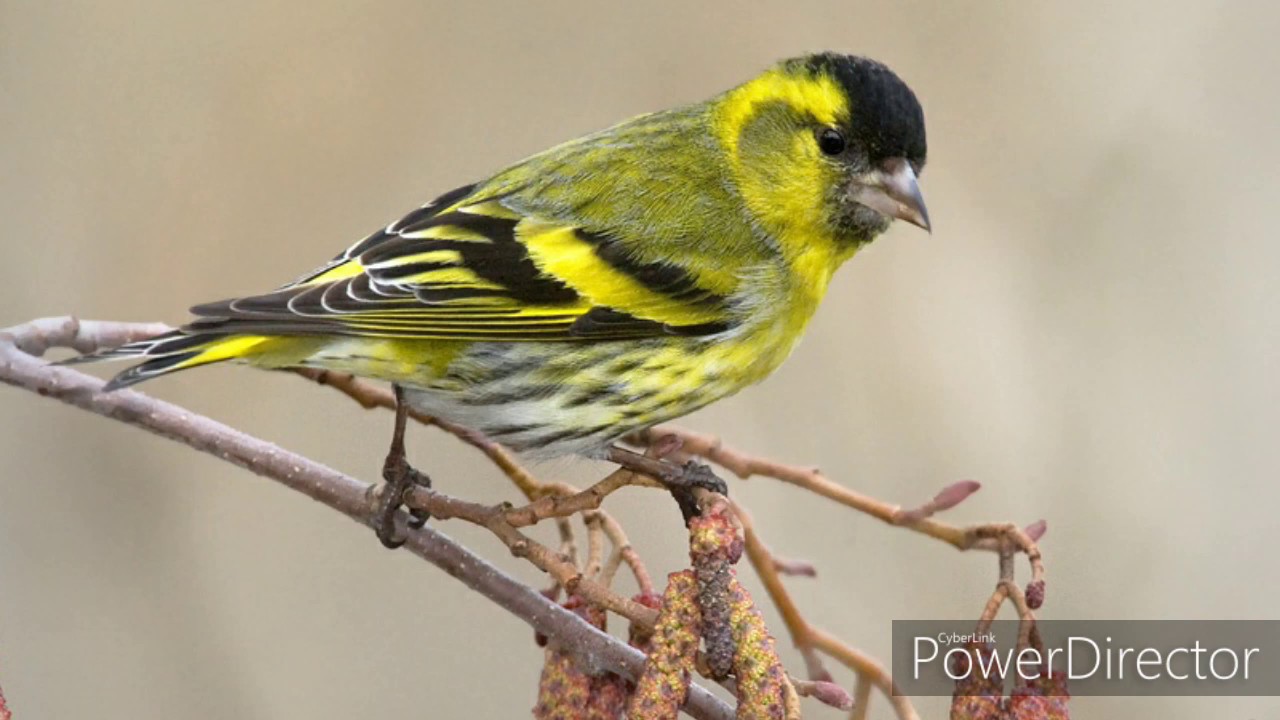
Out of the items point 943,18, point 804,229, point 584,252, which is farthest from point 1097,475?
point 584,252

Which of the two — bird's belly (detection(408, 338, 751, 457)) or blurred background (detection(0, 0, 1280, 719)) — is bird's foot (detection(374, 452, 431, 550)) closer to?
bird's belly (detection(408, 338, 751, 457))

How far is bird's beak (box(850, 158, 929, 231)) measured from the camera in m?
2.81

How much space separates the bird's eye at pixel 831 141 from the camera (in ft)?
9.63

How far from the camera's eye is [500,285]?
2.76 m

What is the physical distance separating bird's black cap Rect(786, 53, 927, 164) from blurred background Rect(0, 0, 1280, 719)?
153cm

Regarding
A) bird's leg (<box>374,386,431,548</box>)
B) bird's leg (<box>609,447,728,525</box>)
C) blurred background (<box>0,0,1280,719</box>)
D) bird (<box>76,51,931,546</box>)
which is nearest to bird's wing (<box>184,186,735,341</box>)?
bird (<box>76,51,931,546</box>)

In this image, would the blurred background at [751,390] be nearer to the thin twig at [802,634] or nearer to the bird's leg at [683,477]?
the thin twig at [802,634]

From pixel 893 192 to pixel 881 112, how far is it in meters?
0.15

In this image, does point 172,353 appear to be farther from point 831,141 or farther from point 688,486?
point 831,141

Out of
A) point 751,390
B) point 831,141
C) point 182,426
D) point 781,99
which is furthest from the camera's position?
point 751,390

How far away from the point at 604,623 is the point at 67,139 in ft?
9.26

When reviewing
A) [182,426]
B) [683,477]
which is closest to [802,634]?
[683,477]

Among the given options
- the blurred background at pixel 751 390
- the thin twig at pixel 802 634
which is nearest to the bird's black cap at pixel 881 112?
the thin twig at pixel 802 634

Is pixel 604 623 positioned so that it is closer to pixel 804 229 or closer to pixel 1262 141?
pixel 804 229
